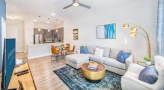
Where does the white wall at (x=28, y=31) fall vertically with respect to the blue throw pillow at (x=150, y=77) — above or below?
above

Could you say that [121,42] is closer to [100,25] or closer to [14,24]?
[100,25]

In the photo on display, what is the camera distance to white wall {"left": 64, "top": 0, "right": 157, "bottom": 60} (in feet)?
10.3

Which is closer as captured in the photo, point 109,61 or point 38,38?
point 109,61

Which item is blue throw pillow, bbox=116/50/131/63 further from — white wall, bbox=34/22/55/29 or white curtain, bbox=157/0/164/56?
white wall, bbox=34/22/55/29

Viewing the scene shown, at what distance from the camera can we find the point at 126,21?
383 cm

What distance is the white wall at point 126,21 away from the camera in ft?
10.3

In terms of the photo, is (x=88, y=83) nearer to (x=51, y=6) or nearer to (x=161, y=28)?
(x=161, y=28)

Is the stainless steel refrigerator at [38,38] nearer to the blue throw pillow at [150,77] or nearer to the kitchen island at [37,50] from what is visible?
the kitchen island at [37,50]

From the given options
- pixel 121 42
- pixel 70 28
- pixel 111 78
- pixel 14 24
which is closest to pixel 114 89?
pixel 111 78

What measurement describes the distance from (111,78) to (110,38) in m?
2.00

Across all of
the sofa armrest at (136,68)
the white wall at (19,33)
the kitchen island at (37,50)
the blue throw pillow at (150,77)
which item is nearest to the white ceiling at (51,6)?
the kitchen island at (37,50)

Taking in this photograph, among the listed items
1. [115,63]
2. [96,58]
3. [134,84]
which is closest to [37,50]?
[96,58]

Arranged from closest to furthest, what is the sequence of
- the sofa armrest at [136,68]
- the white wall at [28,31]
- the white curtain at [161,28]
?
1. the sofa armrest at [136,68]
2. the white curtain at [161,28]
3. the white wall at [28,31]

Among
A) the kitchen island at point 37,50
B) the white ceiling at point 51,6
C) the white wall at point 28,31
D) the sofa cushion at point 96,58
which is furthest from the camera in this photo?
the white wall at point 28,31
